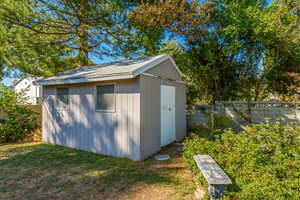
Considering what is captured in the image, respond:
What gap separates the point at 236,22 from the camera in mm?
6410

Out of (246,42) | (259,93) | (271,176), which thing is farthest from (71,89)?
(259,93)

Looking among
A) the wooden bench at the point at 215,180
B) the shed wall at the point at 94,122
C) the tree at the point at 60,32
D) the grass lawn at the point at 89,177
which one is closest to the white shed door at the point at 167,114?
the grass lawn at the point at 89,177

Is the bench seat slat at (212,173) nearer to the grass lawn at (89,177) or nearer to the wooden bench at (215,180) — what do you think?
the wooden bench at (215,180)

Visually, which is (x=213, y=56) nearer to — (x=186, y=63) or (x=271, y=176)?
(x=186, y=63)

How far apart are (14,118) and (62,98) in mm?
2758

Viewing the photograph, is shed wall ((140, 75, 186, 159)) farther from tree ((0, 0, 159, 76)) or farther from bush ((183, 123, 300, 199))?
tree ((0, 0, 159, 76))

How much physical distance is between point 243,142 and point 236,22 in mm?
5044

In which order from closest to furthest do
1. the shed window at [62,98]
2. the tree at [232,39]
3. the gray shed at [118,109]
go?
1. the gray shed at [118,109]
2. the shed window at [62,98]
3. the tree at [232,39]

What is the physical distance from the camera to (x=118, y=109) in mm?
4379

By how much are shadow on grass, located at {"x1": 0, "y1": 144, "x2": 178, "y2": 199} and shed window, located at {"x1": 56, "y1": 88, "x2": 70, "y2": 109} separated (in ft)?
5.18

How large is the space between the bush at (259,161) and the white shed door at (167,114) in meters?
1.36

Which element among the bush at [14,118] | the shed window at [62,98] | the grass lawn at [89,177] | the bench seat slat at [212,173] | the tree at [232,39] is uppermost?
the tree at [232,39]

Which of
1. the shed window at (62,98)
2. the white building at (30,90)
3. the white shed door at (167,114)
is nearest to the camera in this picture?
the white shed door at (167,114)

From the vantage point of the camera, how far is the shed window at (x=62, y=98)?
5.49m
